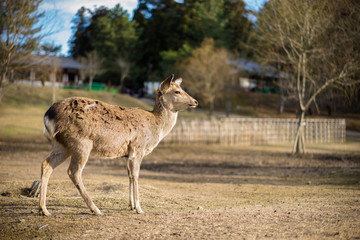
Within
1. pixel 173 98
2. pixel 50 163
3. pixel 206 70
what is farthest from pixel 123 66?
pixel 50 163

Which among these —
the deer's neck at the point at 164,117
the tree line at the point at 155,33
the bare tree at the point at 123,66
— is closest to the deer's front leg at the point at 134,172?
the deer's neck at the point at 164,117

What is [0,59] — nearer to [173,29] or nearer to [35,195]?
[35,195]

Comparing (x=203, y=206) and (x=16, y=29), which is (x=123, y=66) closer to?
(x=16, y=29)

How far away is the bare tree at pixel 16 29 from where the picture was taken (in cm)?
1678

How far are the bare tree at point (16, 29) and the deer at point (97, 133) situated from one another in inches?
492

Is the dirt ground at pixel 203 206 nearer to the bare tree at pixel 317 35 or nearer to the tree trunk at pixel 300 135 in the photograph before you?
the tree trunk at pixel 300 135

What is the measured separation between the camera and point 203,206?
7.07 metres

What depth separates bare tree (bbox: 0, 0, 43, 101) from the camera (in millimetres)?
16781

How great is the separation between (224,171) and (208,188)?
4.25 meters

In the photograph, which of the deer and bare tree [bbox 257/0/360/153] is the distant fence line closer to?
bare tree [bbox 257/0/360/153]

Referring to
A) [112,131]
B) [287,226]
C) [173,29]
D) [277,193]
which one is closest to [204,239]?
Answer: [287,226]

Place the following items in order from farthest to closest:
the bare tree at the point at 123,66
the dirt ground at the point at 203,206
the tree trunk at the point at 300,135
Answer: the bare tree at the point at 123,66
the tree trunk at the point at 300,135
the dirt ground at the point at 203,206

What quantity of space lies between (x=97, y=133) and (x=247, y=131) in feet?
66.3

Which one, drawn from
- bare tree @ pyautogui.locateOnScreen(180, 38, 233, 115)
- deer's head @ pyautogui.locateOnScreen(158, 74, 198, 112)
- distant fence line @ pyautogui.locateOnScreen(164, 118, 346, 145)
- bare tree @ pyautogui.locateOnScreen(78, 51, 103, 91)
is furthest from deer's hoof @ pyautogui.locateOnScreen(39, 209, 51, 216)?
bare tree @ pyautogui.locateOnScreen(78, 51, 103, 91)
